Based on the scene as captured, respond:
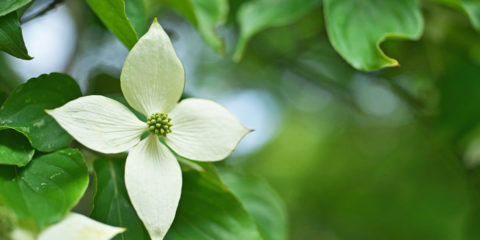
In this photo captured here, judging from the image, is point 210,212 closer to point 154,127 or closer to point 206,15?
point 154,127

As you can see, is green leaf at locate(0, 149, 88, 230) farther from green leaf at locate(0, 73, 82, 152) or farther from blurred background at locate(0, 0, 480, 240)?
blurred background at locate(0, 0, 480, 240)

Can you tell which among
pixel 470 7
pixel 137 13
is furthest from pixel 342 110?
pixel 137 13

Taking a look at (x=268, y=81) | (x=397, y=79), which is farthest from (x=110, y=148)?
(x=268, y=81)

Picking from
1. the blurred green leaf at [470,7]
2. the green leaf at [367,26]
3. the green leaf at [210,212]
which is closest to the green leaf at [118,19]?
the green leaf at [210,212]

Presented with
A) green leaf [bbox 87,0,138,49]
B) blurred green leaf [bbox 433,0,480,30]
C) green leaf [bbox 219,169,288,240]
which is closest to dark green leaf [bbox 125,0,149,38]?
green leaf [bbox 87,0,138,49]

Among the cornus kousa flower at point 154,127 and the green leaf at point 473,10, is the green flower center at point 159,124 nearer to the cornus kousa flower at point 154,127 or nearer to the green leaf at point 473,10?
the cornus kousa flower at point 154,127
